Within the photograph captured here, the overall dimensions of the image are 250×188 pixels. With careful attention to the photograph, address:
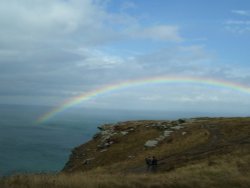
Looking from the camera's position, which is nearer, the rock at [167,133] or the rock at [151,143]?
the rock at [151,143]

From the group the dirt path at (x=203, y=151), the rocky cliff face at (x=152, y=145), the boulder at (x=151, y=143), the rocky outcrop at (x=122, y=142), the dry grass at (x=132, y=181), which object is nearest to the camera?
the dry grass at (x=132, y=181)

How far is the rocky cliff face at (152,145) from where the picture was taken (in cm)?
3324

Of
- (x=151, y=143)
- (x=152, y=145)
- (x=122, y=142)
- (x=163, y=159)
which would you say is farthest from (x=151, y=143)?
(x=163, y=159)

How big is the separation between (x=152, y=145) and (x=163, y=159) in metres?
11.2

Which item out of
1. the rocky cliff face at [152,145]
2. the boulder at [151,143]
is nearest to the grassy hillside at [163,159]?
the rocky cliff face at [152,145]

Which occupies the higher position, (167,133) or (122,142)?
(167,133)

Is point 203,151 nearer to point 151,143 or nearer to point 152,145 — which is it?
point 152,145

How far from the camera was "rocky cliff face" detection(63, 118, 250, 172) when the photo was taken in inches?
1309

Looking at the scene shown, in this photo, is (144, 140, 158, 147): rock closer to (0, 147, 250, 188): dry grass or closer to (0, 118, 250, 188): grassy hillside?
(0, 118, 250, 188): grassy hillside

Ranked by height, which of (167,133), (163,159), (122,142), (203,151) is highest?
(167,133)

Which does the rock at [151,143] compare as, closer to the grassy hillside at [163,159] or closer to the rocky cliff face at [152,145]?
the rocky cliff face at [152,145]

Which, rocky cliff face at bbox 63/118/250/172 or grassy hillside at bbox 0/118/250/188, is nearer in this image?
grassy hillside at bbox 0/118/250/188

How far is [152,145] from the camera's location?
143ft

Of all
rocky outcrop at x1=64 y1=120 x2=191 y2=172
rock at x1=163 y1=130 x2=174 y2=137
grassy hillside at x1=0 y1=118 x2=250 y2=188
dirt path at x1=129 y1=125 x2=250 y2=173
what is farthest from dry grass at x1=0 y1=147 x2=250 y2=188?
rock at x1=163 y1=130 x2=174 y2=137
